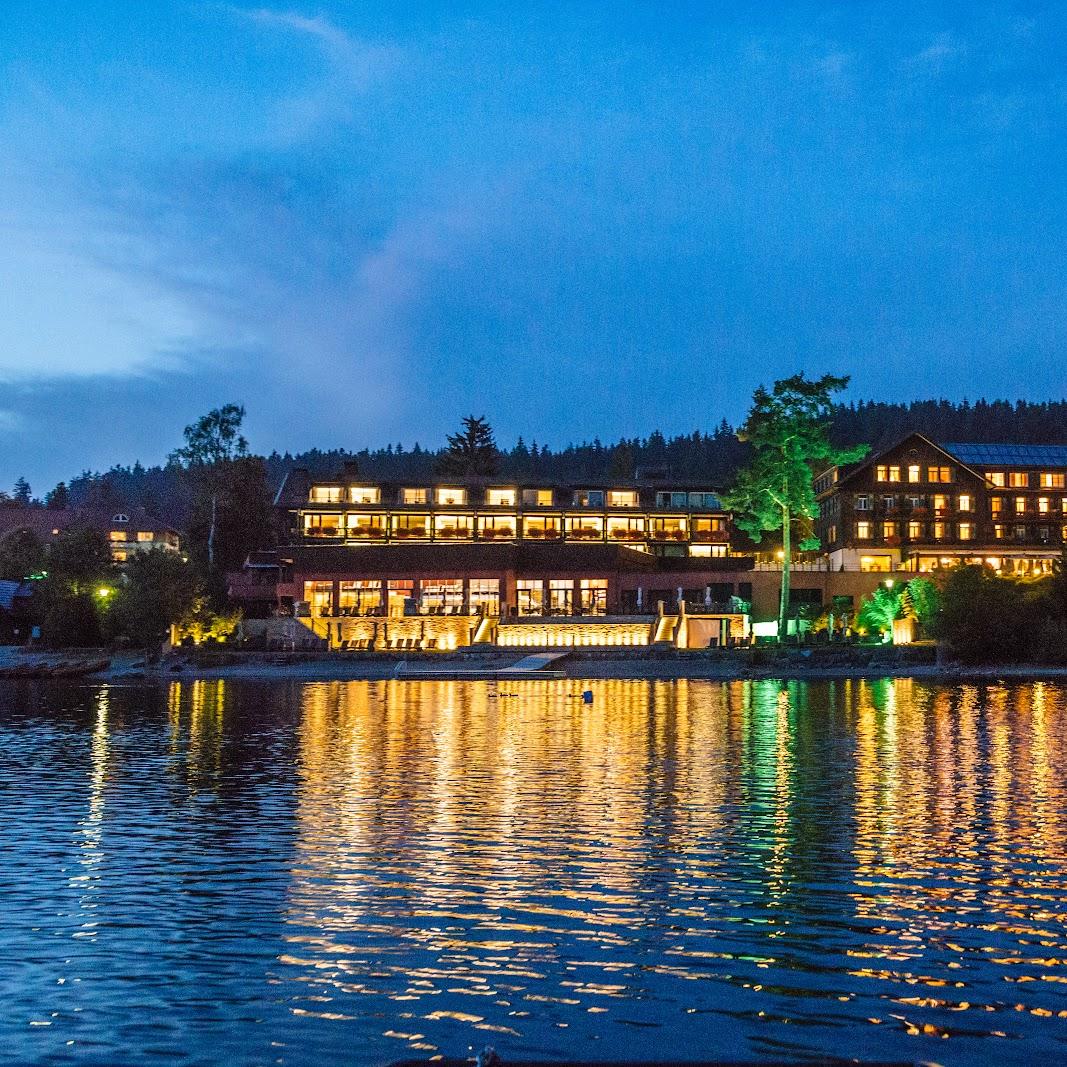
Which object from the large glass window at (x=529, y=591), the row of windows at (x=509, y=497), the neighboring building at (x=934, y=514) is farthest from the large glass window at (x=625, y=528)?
the neighboring building at (x=934, y=514)

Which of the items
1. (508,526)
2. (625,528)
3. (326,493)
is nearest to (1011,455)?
(625,528)

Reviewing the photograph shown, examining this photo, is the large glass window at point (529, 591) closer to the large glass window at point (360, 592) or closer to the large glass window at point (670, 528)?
the large glass window at point (360, 592)

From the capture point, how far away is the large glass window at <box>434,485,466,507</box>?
328ft

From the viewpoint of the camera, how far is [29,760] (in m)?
32.0

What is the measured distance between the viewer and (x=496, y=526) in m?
98.8

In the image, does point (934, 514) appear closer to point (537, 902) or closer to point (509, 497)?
point (509, 497)

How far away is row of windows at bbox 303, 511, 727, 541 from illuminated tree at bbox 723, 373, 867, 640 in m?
16.3

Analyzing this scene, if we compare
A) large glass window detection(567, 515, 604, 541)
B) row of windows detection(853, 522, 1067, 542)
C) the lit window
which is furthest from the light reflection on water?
the lit window

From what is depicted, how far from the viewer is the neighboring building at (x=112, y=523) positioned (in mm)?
141875

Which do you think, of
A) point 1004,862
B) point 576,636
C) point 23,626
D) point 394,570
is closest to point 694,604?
point 576,636

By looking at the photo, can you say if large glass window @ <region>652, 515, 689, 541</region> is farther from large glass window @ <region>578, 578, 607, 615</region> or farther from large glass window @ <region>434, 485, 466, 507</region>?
large glass window @ <region>434, 485, 466, 507</region>

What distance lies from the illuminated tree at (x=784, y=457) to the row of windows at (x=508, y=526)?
1635cm

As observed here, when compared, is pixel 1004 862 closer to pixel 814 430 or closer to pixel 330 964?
pixel 330 964

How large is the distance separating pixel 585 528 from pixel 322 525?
76.5ft
